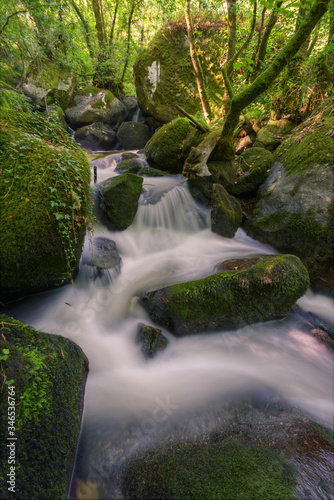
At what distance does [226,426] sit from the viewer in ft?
6.69

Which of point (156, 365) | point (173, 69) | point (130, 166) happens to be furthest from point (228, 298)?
point (173, 69)

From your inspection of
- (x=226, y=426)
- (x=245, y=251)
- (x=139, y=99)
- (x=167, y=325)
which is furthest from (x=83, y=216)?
(x=139, y=99)

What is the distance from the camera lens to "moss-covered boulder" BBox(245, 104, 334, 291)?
4.25 metres

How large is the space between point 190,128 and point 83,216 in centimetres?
539

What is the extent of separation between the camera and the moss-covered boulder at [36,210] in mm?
2488

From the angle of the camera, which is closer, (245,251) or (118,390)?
(118,390)

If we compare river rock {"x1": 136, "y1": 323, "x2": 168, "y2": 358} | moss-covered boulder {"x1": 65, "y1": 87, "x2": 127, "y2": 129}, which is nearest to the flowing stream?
river rock {"x1": 136, "y1": 323, "x2": 168, "y2": 358}

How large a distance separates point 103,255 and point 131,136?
878 cm

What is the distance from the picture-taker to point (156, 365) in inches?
113

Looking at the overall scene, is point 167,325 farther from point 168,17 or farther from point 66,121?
point 168,17

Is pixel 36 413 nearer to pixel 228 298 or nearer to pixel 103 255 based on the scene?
pixel 228 298

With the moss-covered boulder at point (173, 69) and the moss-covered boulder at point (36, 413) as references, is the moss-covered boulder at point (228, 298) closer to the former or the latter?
the moss-covered boulder at point (36, 413)

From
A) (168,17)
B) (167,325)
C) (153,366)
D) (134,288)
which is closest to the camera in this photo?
(153,366)

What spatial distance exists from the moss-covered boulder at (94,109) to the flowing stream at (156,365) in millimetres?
9295
